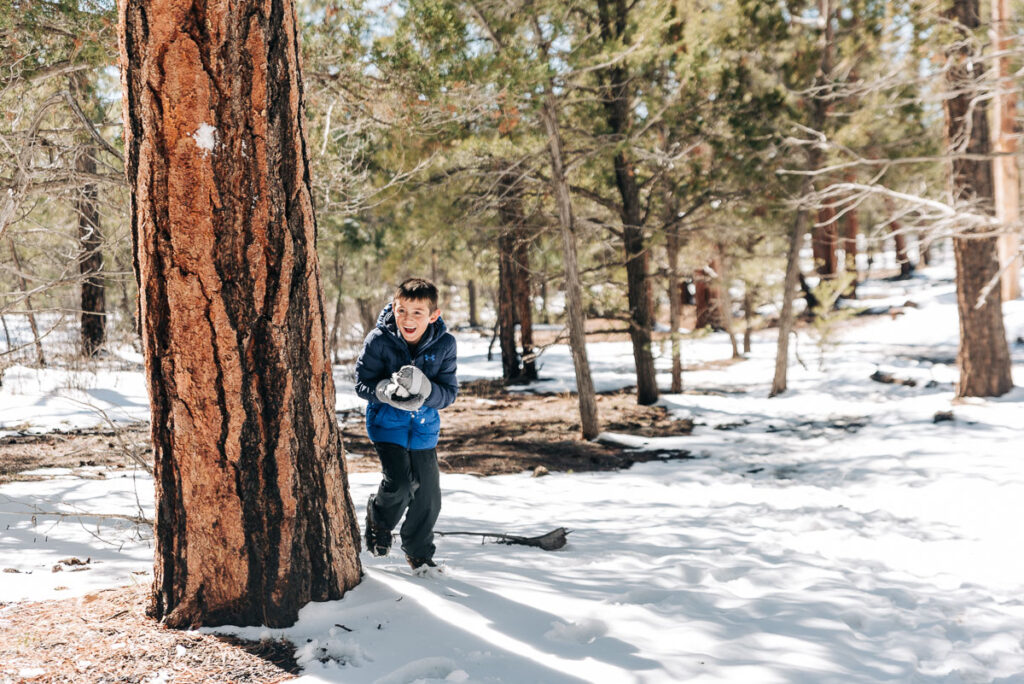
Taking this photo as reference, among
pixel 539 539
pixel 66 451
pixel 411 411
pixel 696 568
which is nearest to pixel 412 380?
pixel 411 411

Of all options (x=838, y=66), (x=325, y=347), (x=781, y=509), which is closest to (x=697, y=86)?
(x=838, y=66)

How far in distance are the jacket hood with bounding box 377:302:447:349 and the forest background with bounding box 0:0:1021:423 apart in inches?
71.5

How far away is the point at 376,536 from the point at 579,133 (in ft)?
24.5

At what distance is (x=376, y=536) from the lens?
3531 millimetres

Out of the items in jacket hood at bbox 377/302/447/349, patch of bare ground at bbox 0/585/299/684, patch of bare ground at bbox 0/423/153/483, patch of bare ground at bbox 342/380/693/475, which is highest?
jacket hood at bbox 377/302/447/349

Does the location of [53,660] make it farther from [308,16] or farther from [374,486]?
[308,16]

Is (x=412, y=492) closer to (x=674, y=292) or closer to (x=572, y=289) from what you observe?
(x=572, y=289)

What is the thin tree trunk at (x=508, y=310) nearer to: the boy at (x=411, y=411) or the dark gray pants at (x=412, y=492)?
the boy at (x=411, y=411)

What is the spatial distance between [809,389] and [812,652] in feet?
35.6

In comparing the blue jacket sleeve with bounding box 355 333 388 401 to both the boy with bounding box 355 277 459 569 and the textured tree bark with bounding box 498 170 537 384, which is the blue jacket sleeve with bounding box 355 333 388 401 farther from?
the textured tree bark with bounding box 498 170 537 384

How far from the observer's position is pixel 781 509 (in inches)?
209

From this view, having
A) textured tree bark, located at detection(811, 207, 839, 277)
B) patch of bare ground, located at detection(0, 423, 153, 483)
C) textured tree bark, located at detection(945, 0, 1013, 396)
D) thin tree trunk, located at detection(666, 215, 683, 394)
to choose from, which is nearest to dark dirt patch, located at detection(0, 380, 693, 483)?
patch of bare ground, located at detection(0, 423, 153, 483)

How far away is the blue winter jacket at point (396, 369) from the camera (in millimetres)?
3230

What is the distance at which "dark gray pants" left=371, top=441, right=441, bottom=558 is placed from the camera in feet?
10.8
